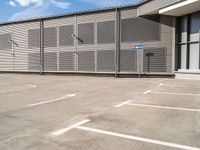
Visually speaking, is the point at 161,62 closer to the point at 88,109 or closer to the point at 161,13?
the point at 161,13

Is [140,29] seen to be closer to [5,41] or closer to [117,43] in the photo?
[117,43]

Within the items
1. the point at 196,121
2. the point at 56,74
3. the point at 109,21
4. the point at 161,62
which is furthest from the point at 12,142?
the point at 56,74

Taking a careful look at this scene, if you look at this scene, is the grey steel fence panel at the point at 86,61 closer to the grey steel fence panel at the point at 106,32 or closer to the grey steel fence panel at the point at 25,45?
the grey steel fence panel at the point at 106,32

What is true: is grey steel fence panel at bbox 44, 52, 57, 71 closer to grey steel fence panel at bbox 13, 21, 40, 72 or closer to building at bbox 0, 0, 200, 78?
building at bbox 0, 0, 200, 78

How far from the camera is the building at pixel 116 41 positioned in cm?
1708

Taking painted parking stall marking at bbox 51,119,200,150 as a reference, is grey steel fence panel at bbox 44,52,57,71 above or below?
above

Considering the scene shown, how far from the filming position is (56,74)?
73.9 feet

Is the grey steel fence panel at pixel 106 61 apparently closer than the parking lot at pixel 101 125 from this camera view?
No

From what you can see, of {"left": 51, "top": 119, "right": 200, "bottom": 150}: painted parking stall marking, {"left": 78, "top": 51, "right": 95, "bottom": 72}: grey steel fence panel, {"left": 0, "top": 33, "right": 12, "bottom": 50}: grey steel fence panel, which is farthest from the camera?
{"left": 0, "top": 33, "right": 12, "bottom": 50}: grey steel fence panel

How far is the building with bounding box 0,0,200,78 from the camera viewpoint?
17.1 m

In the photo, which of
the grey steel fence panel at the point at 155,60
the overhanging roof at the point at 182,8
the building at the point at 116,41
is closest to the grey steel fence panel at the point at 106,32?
the building at the point at 116,41

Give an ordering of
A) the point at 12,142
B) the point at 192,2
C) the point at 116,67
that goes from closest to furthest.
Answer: the point at 12,142, the point at 192,2, the point at 116,67

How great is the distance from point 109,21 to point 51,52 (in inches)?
257

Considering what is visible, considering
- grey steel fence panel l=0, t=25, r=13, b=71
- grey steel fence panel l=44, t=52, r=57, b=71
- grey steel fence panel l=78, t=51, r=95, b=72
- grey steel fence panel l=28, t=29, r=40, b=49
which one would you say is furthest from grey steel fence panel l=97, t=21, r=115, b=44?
grey steel fence panel l=0, t=25, r=13, b=71
